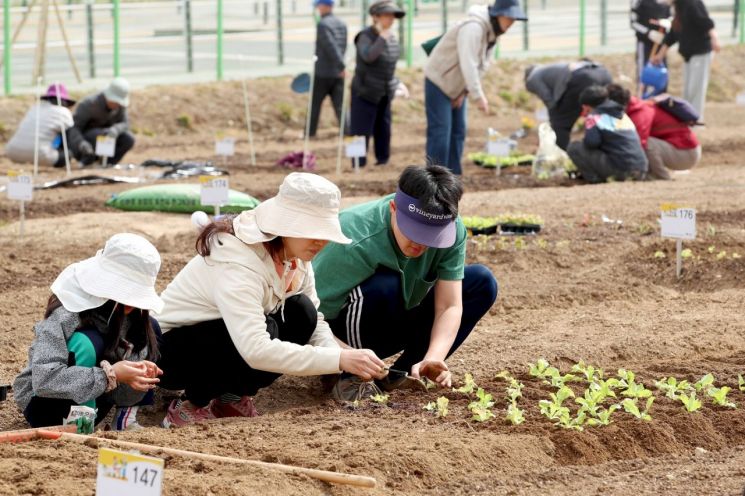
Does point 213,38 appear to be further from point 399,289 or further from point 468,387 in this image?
point 468,387

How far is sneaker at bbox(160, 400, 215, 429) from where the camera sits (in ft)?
15.4

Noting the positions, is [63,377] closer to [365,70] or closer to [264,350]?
[264,350]

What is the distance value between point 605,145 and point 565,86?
94cm

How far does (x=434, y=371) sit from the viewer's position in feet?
15.5

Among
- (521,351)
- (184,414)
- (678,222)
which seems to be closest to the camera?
(184,414)

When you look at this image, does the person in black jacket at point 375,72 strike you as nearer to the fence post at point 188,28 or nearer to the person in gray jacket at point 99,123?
the person in gray jacket at point 99,123

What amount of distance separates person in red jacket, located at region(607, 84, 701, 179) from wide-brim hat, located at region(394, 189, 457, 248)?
6706 mm

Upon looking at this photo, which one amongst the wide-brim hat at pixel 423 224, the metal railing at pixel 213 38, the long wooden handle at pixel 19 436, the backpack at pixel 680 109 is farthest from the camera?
the metal railing at pixel 213 38

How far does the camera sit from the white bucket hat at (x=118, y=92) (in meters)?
11.8

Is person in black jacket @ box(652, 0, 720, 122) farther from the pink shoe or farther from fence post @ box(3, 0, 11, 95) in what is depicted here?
the pink shoe

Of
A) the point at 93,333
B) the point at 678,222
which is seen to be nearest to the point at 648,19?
the point at 678,222

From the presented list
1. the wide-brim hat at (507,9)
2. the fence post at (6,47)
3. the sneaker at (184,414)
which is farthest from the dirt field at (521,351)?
the fence post at (6,47)

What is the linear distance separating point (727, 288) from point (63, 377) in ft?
14.0

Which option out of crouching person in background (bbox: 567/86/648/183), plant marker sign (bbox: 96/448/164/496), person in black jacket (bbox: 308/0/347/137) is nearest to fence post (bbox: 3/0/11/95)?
person in black jacket (bbox: 308/0/347/137)
